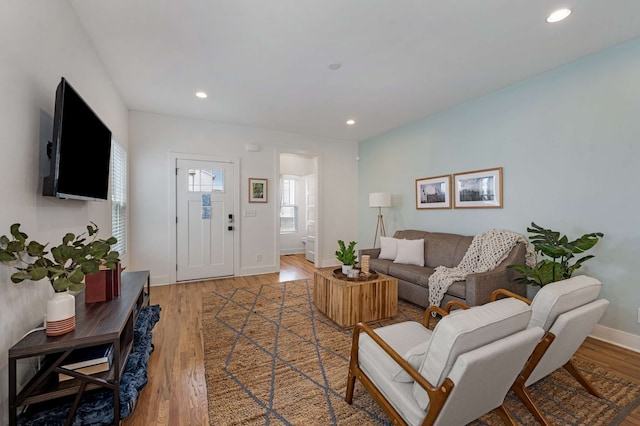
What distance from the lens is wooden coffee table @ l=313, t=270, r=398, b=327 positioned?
269cm

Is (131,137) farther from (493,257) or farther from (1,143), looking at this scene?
(493,257)

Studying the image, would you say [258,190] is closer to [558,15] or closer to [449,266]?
[449,266]

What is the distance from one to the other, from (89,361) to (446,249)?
146 inches

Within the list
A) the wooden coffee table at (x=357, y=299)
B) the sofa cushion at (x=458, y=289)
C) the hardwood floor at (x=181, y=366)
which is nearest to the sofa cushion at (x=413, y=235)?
the sofa cushion at (x=458, y=289)

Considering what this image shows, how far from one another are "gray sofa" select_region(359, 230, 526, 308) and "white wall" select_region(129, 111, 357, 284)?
1.72 m

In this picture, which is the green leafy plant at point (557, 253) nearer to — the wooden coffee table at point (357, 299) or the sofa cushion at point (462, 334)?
the wooden coffee table at point (357, 299)

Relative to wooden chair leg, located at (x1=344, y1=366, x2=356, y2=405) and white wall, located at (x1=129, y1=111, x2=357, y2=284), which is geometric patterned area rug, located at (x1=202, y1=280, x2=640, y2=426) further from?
white wall, located at (x1=129, y1=111, x2=357, y2=284)

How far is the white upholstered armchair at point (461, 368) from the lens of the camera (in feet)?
3.47

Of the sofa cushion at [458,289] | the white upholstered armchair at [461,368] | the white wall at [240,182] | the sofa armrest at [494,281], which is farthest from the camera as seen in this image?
the white wall at [240,182]

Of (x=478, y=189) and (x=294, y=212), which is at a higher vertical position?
(x=478, y=189)

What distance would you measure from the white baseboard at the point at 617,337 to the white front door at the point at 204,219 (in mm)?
4819

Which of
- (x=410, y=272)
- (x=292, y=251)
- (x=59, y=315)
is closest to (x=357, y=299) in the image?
(x=410, y=272)

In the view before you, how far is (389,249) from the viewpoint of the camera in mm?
4047

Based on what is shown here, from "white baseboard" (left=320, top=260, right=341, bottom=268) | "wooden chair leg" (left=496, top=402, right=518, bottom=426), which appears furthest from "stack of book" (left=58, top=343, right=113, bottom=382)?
"white baseboard" (left=320, top=260, right=341, bottom=268)
